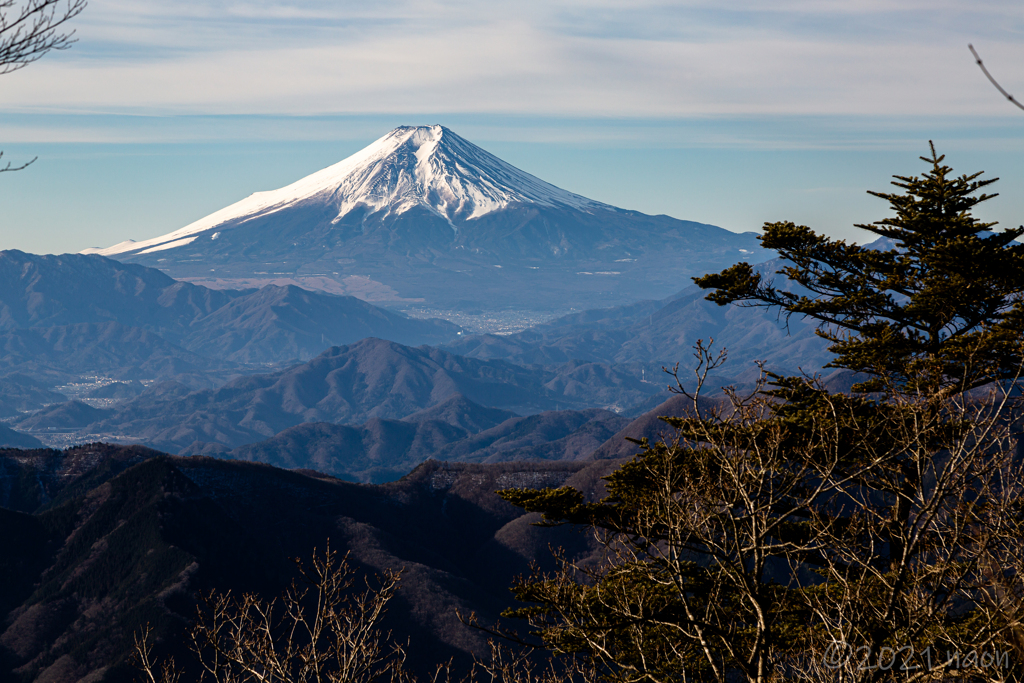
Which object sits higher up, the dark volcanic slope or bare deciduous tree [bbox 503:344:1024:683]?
bare deciduous tree [bbox 503:344:1024:683]

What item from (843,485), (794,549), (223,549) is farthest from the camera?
(223,549)

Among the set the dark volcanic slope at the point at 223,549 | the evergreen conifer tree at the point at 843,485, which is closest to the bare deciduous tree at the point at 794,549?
the evergreen conifer tree at the point at 843,485

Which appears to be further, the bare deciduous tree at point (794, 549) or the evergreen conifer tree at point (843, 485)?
the evergreen conifer tree at point (843, 485)

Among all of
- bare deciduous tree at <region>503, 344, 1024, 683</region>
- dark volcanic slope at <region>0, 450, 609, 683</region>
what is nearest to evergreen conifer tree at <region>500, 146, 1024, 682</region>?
bare deciduous tree at <region>503, 344, 1024, 683</region>

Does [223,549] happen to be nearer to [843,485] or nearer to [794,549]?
[843,485]

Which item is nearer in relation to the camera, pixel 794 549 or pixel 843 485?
pixel 794 549

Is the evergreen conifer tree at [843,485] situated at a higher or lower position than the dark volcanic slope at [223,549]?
higher

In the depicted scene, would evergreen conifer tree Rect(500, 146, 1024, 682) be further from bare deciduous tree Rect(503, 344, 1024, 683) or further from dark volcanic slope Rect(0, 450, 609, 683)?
dark volcanic slope Rect(0, 450, 609, 683)

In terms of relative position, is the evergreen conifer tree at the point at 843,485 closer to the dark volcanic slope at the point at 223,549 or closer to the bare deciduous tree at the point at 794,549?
the bare deciduous tree at the point at 794,549

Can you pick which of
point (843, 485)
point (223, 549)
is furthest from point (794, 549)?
point (223, 549)

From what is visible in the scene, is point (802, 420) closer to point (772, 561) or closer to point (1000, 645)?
point (1000, 645)
